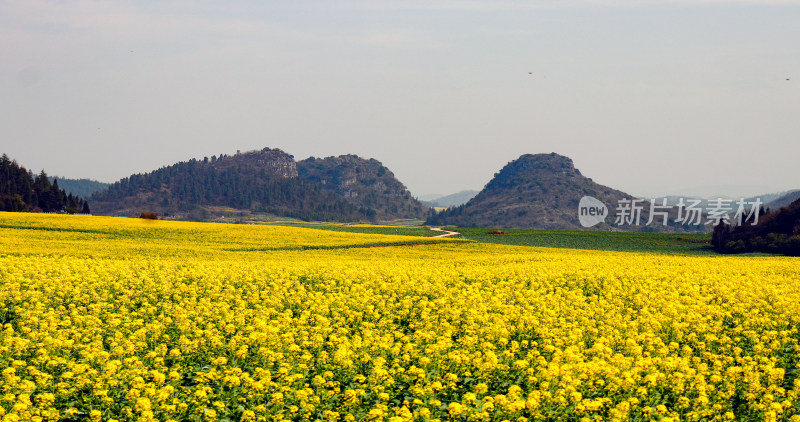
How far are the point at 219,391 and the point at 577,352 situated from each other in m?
9.08

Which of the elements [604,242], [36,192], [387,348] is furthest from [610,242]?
[36,192]

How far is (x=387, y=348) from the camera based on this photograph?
580 inches

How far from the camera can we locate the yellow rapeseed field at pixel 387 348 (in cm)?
1162

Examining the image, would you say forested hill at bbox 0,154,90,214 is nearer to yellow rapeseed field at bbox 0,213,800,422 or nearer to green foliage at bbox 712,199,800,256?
yellow rapeseed field at bbox 0,213,800,422

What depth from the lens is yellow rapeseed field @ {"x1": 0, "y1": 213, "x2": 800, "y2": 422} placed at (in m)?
11.6

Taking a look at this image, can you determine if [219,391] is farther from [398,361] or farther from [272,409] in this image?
[398,361]

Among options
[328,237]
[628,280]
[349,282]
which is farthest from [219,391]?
[328,237]

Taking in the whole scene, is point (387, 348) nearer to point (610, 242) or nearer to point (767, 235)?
point (610, 242)

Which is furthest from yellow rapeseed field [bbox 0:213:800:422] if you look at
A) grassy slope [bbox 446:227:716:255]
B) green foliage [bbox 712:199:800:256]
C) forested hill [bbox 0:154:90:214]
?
forested hill [bbox 0:154:90:214]

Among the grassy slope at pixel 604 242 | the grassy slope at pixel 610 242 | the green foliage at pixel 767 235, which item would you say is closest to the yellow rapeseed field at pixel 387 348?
the grassy slope at pixel 604 242

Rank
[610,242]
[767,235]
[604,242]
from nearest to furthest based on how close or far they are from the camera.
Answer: [767,235] → [604,242] → [610,242]

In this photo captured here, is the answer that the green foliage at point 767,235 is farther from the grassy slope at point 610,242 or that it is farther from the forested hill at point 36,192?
the forested hill at point 36,192

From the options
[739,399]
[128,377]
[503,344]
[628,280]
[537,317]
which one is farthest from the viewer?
[628,280]

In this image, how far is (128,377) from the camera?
495 inches
